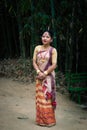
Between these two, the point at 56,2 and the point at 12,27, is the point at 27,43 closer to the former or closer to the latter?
the point at 12,27

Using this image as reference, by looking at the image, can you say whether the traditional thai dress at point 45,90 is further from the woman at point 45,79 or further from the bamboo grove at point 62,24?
the bamboo grove at point 62,24

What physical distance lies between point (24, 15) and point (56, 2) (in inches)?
95.1

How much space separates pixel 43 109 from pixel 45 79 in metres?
0.46

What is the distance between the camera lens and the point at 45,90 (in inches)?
206

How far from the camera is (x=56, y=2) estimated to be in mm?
9055

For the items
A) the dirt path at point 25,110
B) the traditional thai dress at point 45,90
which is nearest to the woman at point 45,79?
the traditional thai dress at point 45,90

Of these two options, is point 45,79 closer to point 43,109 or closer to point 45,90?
point 45,90

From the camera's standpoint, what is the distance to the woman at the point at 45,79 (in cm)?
519

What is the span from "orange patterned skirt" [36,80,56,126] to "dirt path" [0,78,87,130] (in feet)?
0.39

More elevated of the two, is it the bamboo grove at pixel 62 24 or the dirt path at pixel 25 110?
the bamboo grove at pixel 62 24

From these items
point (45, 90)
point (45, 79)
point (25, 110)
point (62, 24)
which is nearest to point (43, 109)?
point (45, 90)

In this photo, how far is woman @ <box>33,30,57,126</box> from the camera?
5.19 metres

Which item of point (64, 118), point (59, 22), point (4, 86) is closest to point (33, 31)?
point (59, 22)

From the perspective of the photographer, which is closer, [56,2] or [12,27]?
[56,2]
